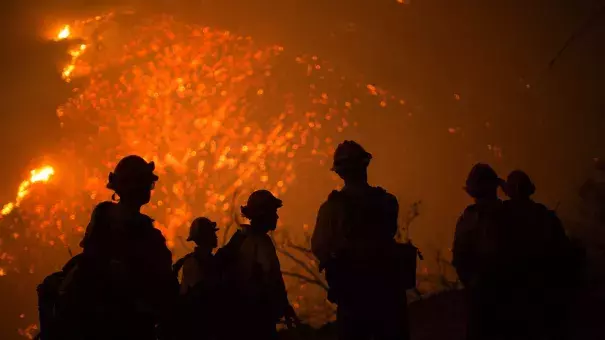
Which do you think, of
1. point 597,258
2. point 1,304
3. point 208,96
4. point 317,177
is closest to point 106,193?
point 208,96

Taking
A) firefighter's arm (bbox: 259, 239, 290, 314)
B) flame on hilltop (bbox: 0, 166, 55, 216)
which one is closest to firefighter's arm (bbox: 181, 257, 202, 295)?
firefighter's arm (bbox: 259, 239, 290, 314)

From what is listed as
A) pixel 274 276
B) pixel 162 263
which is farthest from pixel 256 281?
pixel 162 263

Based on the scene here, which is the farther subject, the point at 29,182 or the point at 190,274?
the point at 29,182

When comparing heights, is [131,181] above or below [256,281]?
above

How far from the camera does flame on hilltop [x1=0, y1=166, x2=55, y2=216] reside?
82.3 meters

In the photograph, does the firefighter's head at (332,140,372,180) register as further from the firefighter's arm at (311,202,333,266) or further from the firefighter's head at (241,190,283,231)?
the firefighter's head at (241,190,283,231)

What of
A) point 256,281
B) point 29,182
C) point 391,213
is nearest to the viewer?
point 256,281

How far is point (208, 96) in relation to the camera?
75.4m

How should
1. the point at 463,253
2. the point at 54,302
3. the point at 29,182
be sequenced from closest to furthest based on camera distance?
the point at 54,302, the point at 463,253, the point at 29,182

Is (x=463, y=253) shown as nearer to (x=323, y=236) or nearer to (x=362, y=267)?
(x=362, y=267)

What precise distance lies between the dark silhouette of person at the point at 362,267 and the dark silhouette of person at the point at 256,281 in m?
0.40

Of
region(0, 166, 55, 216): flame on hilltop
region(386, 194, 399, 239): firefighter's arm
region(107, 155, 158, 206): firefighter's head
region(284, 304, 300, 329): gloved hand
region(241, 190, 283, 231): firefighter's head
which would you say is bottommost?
region(284, 304, 300, 329): gloved hand

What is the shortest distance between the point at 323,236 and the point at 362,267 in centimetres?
38

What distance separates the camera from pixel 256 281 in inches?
151
